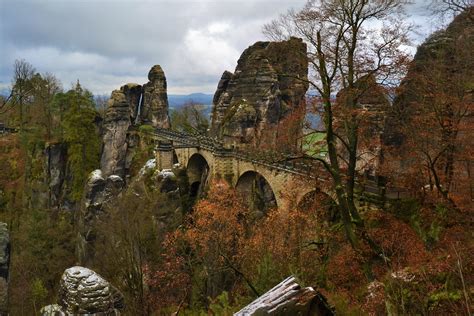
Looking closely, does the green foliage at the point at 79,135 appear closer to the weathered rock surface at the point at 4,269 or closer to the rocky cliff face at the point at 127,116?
the rocky cliff face at the point at 127,116

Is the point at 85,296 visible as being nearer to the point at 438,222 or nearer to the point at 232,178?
the point at 438,222

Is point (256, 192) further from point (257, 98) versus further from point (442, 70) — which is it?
point (442, 70)

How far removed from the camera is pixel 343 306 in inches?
305

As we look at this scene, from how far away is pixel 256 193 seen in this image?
3225 cm

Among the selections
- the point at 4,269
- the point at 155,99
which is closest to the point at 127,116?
the point at 155,99

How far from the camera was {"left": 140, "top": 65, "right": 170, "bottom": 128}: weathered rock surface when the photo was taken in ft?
164

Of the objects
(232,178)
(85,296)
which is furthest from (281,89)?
(85,296)

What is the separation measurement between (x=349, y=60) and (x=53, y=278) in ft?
94.5

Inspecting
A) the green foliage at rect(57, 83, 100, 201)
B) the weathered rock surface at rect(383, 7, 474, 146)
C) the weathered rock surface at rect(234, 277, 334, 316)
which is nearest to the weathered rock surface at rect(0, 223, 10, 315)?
the weathered rock surface at rect(234, 277, 334, 316)

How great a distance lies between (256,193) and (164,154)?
970 cm

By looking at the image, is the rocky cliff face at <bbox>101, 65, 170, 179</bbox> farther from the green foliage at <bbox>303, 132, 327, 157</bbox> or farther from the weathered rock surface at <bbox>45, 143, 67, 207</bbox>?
the green foliage at <bbox>303, 132, 327, 157</bbox>

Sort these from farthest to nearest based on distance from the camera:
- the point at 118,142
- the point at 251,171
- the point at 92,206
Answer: the point at 118,142, the point at 92,206, the point at 251,171

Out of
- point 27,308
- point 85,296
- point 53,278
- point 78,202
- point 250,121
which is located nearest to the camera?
point 85,296

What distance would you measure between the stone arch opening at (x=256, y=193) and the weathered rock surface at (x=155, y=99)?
22.1 meters
